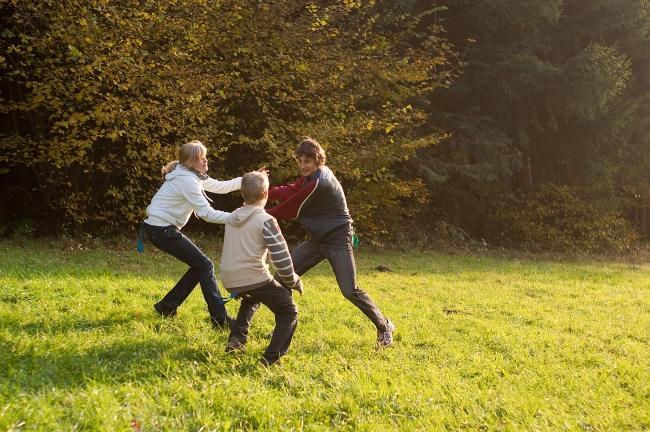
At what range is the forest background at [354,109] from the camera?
455 inches

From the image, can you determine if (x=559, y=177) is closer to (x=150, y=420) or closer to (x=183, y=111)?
(x=183, y=111)

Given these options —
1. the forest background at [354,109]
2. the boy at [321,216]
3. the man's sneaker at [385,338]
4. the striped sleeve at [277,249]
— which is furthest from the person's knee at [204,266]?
the forest background at [354,109]

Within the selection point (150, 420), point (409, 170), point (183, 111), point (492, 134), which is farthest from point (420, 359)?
point (492, 134)

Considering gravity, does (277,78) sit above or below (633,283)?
above

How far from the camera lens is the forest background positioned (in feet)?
37.9

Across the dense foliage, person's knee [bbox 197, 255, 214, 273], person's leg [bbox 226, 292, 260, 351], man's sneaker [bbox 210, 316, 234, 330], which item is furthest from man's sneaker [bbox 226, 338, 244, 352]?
the dense foliage

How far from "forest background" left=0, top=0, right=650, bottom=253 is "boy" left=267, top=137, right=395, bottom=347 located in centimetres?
686

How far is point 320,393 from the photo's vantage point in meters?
4.43

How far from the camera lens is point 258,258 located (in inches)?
194

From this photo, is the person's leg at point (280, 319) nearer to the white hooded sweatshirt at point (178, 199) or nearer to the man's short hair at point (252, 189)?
the man's short hair at point (252, 189)

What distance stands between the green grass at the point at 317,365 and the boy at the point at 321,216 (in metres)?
0.56

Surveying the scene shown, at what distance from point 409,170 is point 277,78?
5.80 m

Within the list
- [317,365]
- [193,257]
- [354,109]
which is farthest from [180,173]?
[354,109]

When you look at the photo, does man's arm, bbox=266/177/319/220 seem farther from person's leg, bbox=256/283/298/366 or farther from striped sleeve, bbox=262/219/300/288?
person's leg, bbox=256/283/298/366
